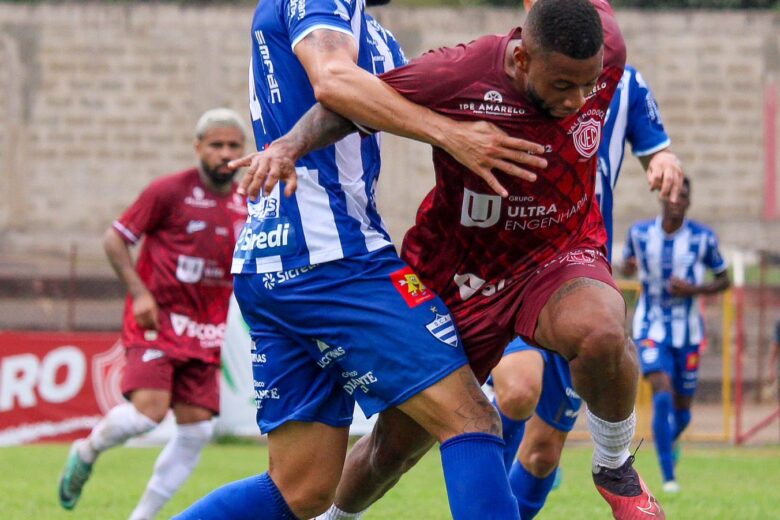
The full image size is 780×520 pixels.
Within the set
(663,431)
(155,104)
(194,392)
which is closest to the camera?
(194,392)

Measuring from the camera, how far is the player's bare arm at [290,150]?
391cm

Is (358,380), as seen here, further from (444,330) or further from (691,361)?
Result: (691,361)

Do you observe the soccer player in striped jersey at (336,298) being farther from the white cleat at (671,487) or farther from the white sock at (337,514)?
the white cleat at (671,487)

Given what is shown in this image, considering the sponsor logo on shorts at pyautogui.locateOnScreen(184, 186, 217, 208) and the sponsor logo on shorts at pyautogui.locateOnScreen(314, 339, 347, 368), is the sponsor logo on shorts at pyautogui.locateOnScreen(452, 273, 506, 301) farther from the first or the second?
the sponsor logo on shorts at pyautogui.locateOnScreen(184, 186, 217, 208)

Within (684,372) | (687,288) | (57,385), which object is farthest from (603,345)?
(57,385)

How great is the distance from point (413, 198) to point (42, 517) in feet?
65.3

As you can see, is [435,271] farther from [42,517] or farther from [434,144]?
[42,517]

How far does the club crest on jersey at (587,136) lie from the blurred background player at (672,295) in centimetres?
642

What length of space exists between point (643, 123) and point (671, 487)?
486 centimetres

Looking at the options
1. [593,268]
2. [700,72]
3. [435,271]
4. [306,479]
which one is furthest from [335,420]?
[700,72]

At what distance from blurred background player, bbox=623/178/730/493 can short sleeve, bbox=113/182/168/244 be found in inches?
171

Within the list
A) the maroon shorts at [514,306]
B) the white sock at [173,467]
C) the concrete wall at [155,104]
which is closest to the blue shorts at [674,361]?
the white sock at [173,467]

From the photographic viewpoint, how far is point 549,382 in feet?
20.2

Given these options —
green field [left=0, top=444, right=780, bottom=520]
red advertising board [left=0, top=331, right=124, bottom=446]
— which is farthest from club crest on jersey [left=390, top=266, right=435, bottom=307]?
red advertising board [left=0, top=331, right=124, bottom=446]
